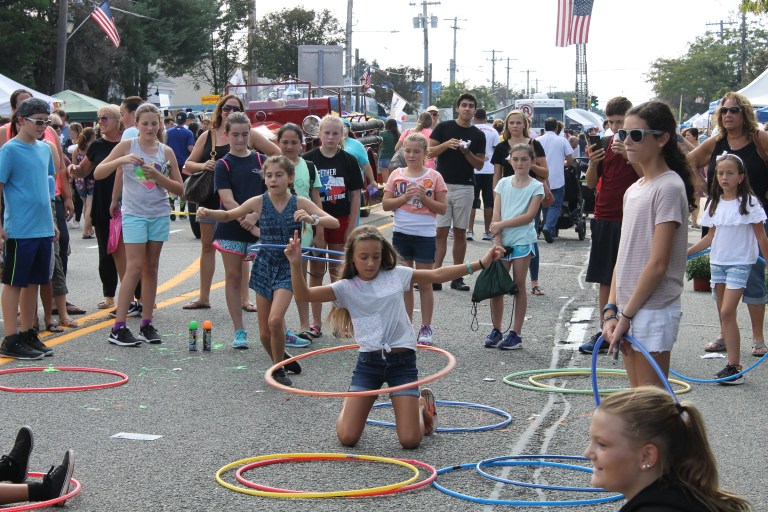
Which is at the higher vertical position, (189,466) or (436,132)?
(436,132)

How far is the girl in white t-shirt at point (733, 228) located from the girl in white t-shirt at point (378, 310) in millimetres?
2752

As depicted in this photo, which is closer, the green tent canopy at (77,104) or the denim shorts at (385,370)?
the denim shorts at (385,370)

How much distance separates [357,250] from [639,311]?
193 centimetres

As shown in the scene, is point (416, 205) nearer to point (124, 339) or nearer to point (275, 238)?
point (275, 238)

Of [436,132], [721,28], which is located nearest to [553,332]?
[436,132]

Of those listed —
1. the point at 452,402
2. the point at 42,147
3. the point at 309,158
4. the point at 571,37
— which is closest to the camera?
the point at 452,402

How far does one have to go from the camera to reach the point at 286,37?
6044cm

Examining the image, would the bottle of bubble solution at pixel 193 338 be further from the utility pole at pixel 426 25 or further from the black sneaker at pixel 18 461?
the utility pole at pixel 426 25

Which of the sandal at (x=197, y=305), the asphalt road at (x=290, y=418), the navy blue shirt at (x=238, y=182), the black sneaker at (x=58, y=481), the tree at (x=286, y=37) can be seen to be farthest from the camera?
the tree at (x=286, y=37)

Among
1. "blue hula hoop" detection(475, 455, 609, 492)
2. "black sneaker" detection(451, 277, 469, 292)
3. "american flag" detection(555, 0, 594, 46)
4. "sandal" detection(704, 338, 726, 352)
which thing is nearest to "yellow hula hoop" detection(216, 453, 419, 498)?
"blue hula hoop" detection(475, 455, 609, 492)

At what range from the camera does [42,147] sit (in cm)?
888

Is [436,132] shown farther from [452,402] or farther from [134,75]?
[134,75]

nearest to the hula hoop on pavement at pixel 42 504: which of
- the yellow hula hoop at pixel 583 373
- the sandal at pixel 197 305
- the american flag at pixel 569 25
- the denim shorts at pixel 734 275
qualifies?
the yellow hula hoop at pixel 583 373

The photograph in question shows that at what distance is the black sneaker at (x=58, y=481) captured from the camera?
500 cm
